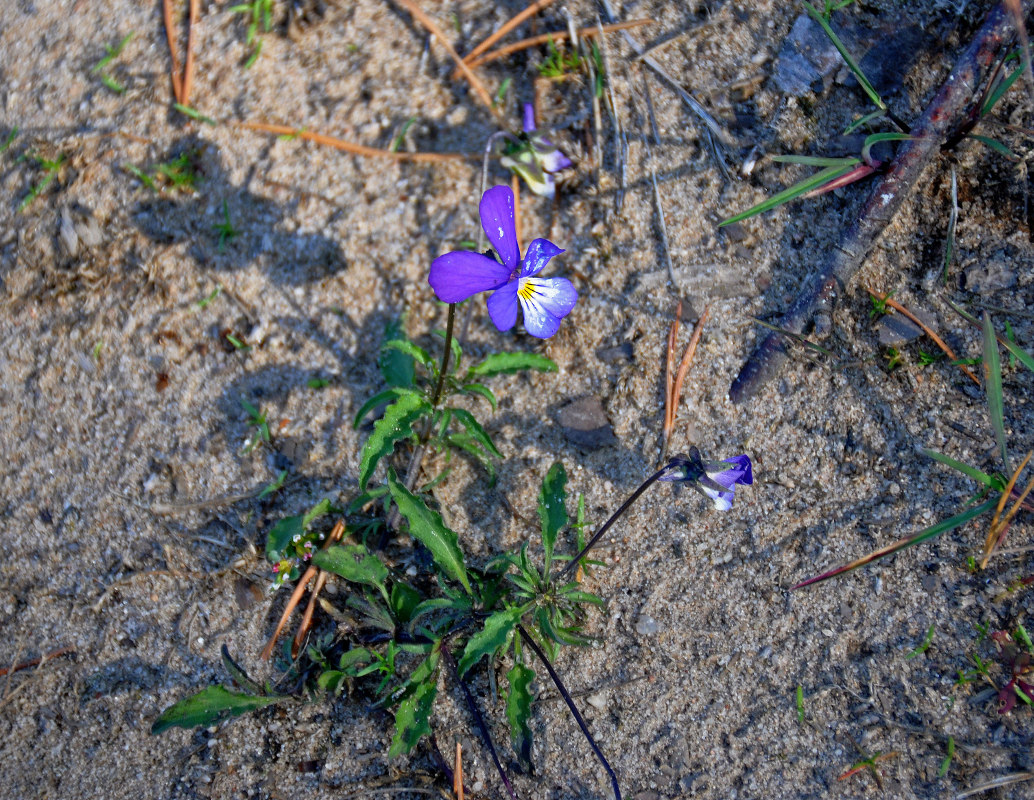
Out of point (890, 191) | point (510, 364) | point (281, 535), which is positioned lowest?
point (281, 535)

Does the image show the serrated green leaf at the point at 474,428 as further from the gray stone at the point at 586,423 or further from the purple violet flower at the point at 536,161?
the purple violet flower at the point at 536,161

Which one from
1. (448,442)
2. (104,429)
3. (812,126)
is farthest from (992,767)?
(104,429)

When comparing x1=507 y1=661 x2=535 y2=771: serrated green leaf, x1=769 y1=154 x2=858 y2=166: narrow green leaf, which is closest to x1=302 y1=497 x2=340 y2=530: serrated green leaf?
x1=507 y1=661 x2=535 y2=771: serrated green leaf

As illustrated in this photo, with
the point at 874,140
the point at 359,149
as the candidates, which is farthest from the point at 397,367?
the point at 874,140

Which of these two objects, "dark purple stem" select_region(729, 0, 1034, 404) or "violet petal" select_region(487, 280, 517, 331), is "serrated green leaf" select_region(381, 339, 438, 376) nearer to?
"violet petal" select_region(487, 280, 517, 331)

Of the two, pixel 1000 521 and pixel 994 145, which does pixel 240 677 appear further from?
pixel 994 145

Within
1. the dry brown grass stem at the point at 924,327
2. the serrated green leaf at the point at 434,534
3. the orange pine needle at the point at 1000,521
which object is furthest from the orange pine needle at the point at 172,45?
the orange pine needle at the point at 1000,521

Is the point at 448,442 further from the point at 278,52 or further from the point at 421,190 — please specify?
the point at 278,52
